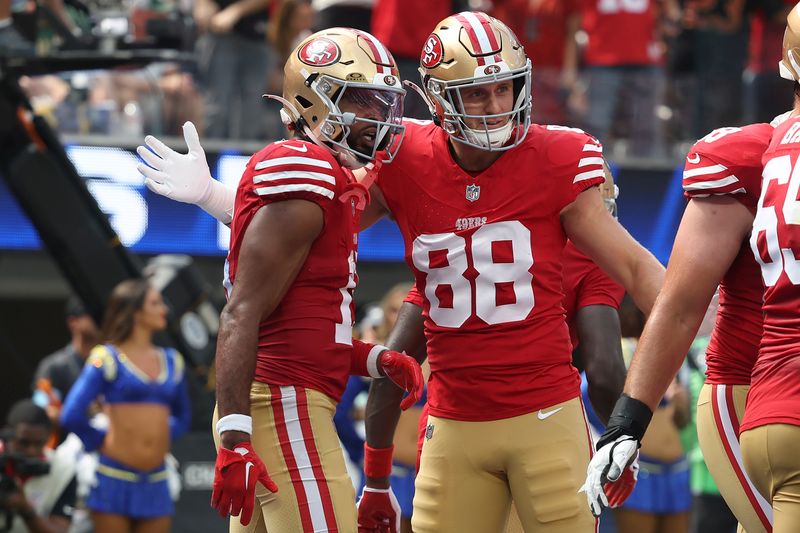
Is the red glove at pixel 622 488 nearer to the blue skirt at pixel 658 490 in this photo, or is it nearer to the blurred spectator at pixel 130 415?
the blue skirt at pixel 658 490

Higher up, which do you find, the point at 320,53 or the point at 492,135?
the point at 320,53

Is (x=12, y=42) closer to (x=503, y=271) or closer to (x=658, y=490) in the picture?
(x=658, y=490)

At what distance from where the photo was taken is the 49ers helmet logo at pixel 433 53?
4188mm

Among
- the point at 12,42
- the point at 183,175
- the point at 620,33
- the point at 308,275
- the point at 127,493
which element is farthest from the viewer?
the point at 620,33

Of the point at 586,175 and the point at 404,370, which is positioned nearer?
the point at 586,175

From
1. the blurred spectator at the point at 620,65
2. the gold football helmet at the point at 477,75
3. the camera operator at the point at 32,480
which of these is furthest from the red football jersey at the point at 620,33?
the gold football helmet at the point at 477,75

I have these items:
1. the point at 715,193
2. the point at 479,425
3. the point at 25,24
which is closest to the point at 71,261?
the point at 25,24

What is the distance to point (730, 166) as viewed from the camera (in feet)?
11.7

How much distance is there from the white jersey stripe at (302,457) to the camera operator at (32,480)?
377cm

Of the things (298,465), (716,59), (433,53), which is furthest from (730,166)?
(716,59)

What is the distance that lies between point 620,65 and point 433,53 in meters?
5.64

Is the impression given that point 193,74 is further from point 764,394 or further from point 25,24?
point 764,394

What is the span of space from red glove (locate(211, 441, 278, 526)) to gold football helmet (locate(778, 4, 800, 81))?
1636 mm

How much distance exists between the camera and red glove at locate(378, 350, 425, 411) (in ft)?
13.6
